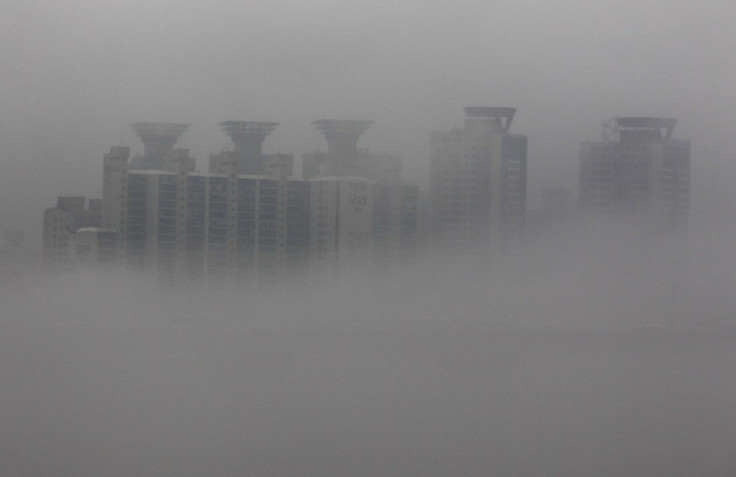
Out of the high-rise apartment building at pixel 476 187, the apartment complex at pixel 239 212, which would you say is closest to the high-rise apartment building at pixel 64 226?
the apartment complex at pixel 239 212

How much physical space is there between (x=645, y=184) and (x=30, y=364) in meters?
6.71

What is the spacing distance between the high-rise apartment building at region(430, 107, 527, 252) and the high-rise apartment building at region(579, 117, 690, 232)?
30.0 inches

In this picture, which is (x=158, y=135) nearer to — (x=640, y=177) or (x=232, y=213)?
(x=232, y=213)

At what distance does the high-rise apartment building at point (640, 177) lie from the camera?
42.3 ft

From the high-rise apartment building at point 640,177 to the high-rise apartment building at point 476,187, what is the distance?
0.76m

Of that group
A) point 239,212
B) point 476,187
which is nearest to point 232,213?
point 239,212

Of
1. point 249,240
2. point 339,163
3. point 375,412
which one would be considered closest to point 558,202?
point 339,163

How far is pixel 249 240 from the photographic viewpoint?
12.7 m

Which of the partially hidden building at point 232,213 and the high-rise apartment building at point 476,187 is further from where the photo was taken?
the high-rise apartment building at point 476,187

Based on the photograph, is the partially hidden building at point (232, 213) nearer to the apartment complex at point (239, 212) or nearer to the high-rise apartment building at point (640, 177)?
the apartment complex at point (239, 212)

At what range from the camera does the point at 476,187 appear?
510 inches

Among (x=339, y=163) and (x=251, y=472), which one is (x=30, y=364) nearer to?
(x=339, y=163)

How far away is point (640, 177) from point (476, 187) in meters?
2.05

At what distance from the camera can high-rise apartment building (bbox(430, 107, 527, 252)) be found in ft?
41.9
